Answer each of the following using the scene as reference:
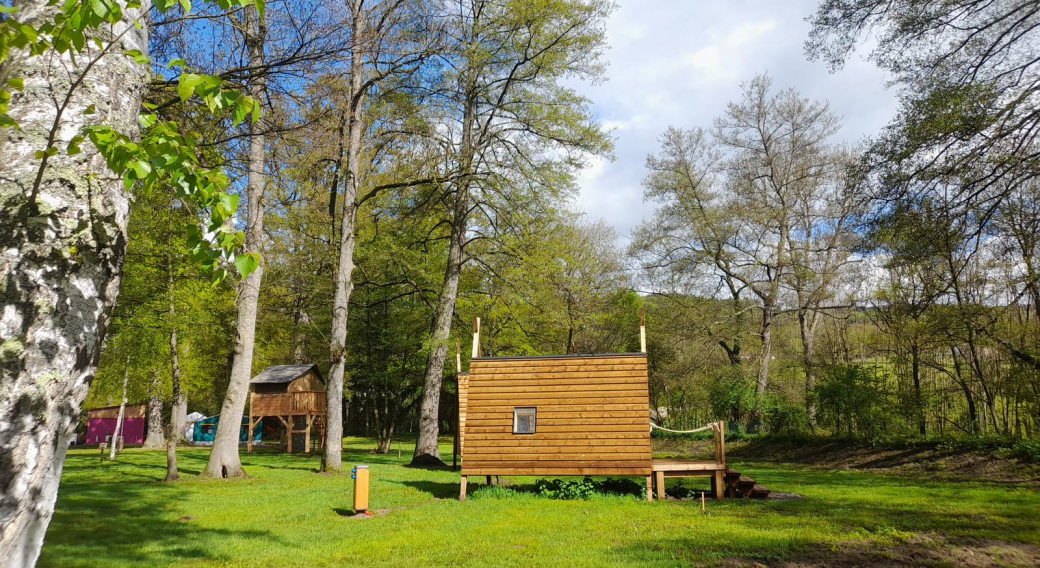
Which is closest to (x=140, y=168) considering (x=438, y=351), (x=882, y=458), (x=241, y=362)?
(x=241, y=362)

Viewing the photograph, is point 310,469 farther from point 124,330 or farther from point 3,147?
point 3,147

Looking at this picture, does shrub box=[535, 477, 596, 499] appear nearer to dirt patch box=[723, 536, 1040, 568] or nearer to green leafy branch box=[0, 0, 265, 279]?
dirt patch box=[723, 536, 1040, 568]

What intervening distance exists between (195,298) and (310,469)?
23.8ft

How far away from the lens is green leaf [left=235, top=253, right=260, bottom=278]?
93.8 inches

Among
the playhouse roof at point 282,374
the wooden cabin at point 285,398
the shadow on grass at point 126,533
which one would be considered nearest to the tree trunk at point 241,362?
the shadow on grass at point 126,533

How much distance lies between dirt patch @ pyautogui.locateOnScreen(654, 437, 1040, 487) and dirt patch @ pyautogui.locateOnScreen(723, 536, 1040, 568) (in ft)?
19.5

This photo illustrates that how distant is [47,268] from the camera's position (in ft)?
6.89

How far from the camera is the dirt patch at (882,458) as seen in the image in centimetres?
1193

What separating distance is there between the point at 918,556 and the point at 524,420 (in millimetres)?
6703

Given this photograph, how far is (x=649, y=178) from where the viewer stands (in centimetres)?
2856

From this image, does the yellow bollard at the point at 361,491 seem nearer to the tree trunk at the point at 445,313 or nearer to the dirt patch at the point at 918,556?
the dirt patch at the point at 918,556

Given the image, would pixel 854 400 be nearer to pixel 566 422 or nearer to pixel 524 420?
pixel 566 422

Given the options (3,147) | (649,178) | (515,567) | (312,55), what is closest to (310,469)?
(515,567)

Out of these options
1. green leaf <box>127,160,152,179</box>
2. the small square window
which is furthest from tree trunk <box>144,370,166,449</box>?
green leaf <box>127,160,152,179</box>
